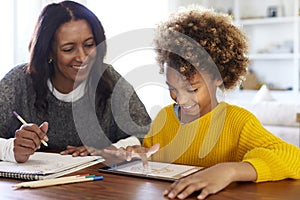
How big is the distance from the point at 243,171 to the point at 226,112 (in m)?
0.35

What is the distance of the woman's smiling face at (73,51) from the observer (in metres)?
1.74

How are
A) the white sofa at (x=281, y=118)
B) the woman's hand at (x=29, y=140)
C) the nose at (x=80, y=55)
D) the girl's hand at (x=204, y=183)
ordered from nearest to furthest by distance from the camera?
the girl's hand at (x=204, y=183) → the woman's hand at (x=29, y=140) → the nose at (x=80, y=55) → the white sofa at (x=281, y=118)

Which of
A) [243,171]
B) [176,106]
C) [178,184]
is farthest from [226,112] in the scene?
[178,184]

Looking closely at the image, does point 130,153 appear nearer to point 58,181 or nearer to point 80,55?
point 58,181

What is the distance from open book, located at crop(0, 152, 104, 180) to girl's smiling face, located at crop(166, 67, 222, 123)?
0.91ft

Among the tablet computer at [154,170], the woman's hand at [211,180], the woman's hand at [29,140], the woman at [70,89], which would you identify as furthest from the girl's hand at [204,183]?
the woman at [70,89]

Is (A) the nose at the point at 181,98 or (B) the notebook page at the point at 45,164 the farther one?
(A) the nose at the point at 181,98

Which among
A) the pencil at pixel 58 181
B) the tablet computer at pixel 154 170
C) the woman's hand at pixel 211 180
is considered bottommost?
the tablet computer at pixel 154 170

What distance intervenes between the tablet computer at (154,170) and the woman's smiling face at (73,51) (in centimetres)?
61

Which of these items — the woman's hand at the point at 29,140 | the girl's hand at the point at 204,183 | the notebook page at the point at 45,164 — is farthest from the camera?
the woman's hand at the point at 29,140

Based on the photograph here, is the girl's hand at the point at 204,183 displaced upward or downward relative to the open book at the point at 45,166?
upward

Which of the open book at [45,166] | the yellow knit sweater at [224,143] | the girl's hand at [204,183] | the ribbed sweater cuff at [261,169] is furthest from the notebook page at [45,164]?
the ribbed sweater cuff at [261,169]

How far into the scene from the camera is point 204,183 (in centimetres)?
96

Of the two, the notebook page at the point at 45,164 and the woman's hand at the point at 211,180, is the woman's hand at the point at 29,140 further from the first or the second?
the woman's hand at the point at 211,180
